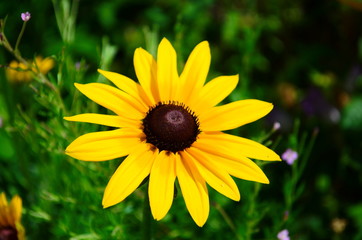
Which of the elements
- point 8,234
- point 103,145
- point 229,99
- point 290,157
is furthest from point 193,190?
point 229,99

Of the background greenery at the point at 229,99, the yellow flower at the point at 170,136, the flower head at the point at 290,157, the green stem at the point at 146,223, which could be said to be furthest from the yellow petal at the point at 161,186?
the flower head at the point at 290,157

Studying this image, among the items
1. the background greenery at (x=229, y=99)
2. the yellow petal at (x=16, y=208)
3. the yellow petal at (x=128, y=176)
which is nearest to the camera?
the yellow petal at (x=128, y=176)

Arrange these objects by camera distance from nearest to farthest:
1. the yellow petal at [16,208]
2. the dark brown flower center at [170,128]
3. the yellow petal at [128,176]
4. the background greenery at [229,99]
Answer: the yellow petal at [128,176] → the dark brown flower center at [170,128] → the yellow petal at [16,208] → the background greenery at [229,99]

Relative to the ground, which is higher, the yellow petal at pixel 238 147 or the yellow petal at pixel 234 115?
the yellow petal at pixel 234 115

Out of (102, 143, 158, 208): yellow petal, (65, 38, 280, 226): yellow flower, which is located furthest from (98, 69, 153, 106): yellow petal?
(102, 143, 158, 208): yellow petal

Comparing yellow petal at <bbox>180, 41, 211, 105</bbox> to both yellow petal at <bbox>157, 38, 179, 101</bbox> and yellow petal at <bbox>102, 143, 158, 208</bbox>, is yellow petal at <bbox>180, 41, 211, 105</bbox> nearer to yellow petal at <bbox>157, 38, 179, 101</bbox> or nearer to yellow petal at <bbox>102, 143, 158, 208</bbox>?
yellow petal at <bbox>157, 38, 179, 101</bbox>

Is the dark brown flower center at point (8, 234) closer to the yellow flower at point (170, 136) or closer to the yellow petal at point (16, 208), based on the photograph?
the yellow petal at point (16, 208)
